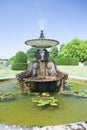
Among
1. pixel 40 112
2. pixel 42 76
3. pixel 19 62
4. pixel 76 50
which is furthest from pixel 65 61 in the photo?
pixel 40 112

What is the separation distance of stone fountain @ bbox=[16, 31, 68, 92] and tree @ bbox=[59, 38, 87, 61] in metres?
45.2

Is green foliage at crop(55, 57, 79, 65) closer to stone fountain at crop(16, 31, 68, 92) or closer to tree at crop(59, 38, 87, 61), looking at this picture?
tree at crop(59, 38, 87, 61)

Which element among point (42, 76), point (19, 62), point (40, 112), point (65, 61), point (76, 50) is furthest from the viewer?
point (76, 50)

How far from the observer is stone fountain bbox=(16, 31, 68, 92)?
895 centimetres

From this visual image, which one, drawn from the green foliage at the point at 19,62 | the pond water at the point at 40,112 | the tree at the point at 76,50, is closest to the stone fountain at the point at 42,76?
the pond water at the point at 40,112

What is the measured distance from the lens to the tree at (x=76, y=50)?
2206 inches

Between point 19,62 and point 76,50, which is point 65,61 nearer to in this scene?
point 76,50

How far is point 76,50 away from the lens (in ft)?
187

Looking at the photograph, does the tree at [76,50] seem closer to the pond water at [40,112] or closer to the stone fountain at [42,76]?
the stone fountain at [42,76]

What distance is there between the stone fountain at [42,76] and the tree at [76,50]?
45.2m

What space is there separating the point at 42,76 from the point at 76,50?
48535mm

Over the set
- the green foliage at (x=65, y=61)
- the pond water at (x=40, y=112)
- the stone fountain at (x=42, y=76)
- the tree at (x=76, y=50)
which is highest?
the tree at (x=76, y=50)

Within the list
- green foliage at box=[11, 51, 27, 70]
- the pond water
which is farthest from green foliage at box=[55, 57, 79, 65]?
the pond water

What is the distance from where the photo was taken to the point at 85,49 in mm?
57062
